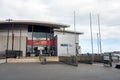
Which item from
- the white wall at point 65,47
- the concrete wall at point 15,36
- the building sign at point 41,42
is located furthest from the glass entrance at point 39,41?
the white wall at point 65,47

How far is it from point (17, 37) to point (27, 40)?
264cm

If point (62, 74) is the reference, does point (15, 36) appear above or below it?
above

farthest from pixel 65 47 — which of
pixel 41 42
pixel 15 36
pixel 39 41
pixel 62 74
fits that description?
pixel 62 74

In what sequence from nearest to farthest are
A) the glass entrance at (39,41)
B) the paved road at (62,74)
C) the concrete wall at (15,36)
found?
the paved road at (62,74) → the concrete wall at (15,36) → the glass entrance at (39,41)

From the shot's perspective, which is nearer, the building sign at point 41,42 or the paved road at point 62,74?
the paved road at point 62,74

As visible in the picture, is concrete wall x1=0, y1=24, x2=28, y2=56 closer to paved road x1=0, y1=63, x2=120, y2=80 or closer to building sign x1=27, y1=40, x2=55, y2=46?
building sign x1=27, y1=40, x2=55, y2=46

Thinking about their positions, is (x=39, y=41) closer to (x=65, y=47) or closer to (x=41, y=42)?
(x=41, y=42)

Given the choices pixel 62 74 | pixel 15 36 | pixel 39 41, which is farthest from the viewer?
pixel 39 41

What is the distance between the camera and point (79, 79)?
1071cm

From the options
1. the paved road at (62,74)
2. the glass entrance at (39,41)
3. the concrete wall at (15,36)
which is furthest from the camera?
the glass entrance at (39,41)

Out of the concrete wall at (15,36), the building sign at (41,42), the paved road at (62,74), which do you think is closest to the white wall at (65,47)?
the building sign at (41,42)

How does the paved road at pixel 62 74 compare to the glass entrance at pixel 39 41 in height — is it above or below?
below

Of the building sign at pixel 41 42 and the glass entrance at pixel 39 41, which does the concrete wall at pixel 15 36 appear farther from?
the building sign at pixel 41 42

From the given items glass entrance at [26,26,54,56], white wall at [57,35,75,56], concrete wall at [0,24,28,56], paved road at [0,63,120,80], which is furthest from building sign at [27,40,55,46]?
paved road at [0,63,120,80]
